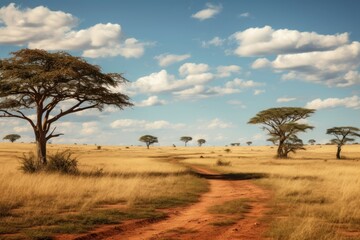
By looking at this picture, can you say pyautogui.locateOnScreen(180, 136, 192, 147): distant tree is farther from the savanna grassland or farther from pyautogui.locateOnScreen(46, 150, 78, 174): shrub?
the savanna grassland

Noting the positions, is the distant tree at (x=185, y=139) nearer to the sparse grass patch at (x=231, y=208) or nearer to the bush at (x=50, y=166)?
the bush at (x=50, y=166)

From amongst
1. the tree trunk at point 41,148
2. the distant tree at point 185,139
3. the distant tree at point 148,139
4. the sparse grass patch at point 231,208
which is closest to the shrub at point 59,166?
the tree trunk at point 41,148

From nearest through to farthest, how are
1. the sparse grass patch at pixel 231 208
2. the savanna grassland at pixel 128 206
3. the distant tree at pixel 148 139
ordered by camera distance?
the savanna grassland at pixel 128 206 < the sparse grass patch at pixel 231 208 < the distant tree at pixel 148 139

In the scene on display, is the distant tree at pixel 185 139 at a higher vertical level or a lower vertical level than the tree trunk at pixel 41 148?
higher

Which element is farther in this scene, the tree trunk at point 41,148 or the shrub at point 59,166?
the tree trunk at point 41,148

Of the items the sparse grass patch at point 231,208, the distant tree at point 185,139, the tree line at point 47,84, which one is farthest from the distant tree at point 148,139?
the sparse grass patch at point 231,208

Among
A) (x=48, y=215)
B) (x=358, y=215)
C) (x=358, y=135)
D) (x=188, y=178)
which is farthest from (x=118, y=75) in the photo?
(x=358, y=135)

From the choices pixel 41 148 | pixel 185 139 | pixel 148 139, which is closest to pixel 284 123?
pixel 41 148

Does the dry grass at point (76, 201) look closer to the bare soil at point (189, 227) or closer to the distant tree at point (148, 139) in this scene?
the bare soil at point (189, 227)

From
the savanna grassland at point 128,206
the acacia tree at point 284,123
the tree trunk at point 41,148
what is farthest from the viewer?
the acacia tree at point 284,123

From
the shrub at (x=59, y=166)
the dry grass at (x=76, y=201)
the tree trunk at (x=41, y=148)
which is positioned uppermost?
the tree trunk at (x=41, y=148)

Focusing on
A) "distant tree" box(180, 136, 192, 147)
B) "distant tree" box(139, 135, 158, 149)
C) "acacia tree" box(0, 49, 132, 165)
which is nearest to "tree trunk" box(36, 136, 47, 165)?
"acacia tree" box(0, 49, 132, 165)

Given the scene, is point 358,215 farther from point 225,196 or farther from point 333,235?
point 225,196

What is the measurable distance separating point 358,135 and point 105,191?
63990mm
